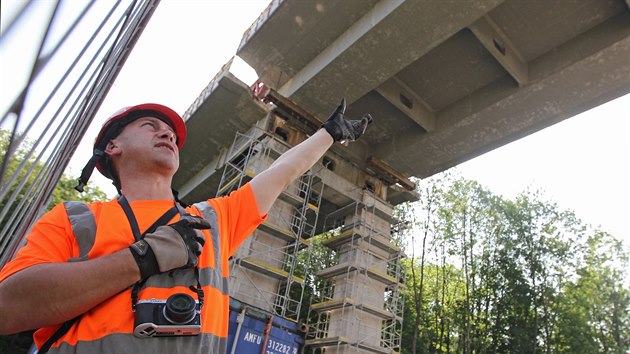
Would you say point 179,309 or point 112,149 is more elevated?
point 112,149

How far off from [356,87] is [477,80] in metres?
4.01

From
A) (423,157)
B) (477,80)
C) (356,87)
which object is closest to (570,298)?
(423,157)

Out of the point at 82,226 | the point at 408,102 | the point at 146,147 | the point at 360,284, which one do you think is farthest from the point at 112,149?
the point at 360,284

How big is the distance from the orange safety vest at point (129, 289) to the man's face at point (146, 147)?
0.19m

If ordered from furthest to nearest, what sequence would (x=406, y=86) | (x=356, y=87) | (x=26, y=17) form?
(x=406, y=86) → (x=356, y=87) → (x=26, y=17)

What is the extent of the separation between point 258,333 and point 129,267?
1196 cm

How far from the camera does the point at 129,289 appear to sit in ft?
3.83

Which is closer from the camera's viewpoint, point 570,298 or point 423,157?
point 423,157

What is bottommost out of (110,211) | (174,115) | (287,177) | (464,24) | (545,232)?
(110,211)

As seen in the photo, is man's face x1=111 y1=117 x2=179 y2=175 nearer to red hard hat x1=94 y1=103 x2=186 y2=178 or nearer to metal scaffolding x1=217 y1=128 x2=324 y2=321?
red hard hat x1=94 y1=103 x2=186 y2=178

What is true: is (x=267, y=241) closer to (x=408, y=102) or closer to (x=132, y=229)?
(x=408, y=102)

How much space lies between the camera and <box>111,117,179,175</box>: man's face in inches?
64.8

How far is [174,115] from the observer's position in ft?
6.26

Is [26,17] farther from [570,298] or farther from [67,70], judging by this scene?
[570,298]
